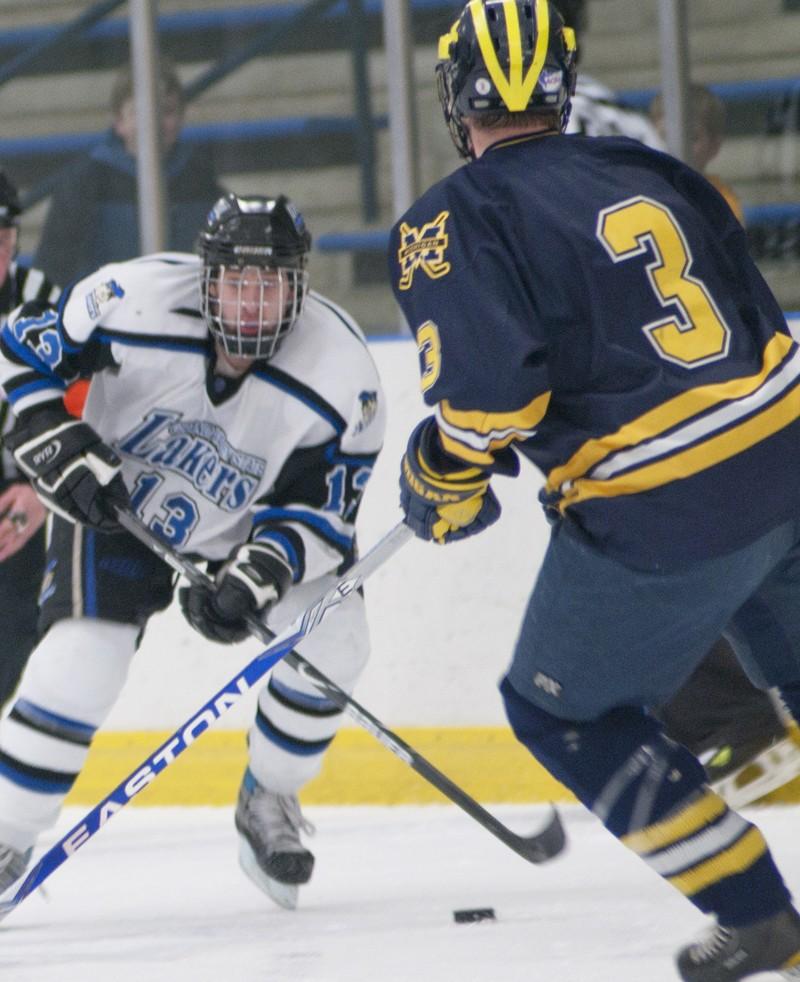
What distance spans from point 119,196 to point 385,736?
1857 millimetres

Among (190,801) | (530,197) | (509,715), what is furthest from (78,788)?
(530,197)

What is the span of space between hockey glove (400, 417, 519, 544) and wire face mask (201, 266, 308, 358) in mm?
588

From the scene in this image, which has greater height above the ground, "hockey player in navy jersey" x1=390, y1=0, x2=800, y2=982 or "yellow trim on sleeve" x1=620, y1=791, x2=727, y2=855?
"hockey player in navy jersey" x1=390, y1=0, x2=800, y2=982

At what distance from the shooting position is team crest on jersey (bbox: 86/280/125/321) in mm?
2539

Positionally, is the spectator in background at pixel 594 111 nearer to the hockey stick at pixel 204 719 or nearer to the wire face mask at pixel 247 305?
the wire face mask at pixel 247 305

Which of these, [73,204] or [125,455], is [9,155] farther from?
[125,455]

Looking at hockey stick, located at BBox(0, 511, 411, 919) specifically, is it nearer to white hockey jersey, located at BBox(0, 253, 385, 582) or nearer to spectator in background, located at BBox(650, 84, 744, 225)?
white hockey jersey, located at BBox(0, 253, 385, 582)

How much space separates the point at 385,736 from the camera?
250 centimetres

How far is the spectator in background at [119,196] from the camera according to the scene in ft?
12.8

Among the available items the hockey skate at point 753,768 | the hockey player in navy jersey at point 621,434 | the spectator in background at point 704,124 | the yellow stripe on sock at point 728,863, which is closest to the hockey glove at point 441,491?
the hockey player in navy jersey at point 621,434

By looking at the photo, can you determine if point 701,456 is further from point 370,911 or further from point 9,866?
point 9,866

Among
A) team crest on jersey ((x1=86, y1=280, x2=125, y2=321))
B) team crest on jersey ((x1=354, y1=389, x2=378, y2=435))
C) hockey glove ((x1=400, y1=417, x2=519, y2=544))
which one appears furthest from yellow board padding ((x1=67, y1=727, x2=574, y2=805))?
hockey glove ((x1=400, y1=417, x2=519, y2=544))

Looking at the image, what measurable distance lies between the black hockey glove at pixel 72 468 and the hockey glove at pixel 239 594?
6.4 inches

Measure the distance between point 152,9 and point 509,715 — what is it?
8.00ft
